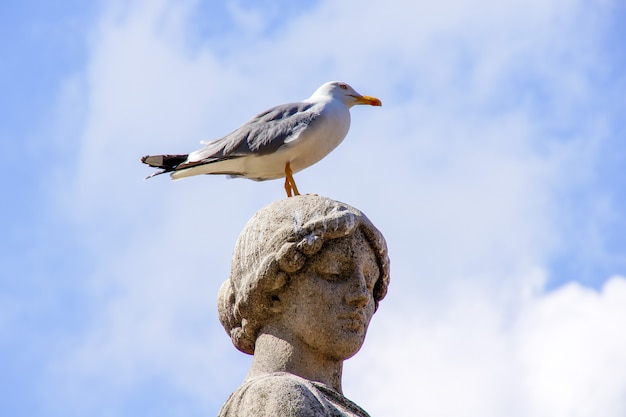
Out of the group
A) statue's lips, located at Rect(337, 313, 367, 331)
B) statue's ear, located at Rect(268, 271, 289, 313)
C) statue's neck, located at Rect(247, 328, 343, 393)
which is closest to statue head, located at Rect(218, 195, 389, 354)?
statue's ear, located at Rect(268, 271, 289, 313)

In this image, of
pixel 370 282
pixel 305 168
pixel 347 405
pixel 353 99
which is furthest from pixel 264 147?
pixel 347 405

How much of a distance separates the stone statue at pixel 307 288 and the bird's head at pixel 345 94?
15.3ft

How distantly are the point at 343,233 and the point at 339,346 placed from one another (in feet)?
2.45

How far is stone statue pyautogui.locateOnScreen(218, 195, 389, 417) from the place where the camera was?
902cm

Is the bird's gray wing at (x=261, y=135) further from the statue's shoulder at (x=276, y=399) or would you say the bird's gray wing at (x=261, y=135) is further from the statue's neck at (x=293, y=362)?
the statue's shoulder at (x=276, y=399)

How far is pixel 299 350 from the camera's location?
356 inches

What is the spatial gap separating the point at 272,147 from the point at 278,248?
3.59m

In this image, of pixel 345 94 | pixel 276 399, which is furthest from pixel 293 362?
pixel 345 94

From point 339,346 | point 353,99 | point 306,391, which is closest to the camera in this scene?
point 306,391

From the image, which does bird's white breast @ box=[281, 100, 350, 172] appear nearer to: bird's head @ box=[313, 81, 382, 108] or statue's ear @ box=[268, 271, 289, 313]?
bird's head @ box=[313, 81, 382, 108]

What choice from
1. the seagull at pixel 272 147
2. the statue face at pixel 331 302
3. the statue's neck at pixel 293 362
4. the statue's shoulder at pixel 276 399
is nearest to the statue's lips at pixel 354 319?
the statue face at pixel 331 302

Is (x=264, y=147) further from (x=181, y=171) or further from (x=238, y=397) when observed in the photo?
(x=238, y=397)

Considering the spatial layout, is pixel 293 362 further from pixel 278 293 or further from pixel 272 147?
pixel 272 147

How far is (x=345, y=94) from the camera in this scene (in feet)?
46.5
